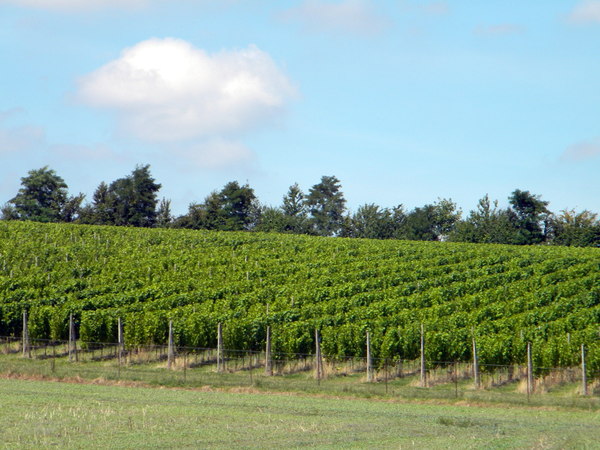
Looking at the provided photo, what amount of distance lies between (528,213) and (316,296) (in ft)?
215

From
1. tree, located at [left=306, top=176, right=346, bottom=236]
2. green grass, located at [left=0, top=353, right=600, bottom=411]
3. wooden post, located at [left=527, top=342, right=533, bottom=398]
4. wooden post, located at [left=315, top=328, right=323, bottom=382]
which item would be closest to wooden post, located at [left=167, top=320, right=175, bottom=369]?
green grass, located at [left=0, top=353, right=600, bottom=411]

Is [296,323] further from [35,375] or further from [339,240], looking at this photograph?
[339,240]

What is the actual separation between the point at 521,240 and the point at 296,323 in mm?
69566

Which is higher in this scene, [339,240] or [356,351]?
[339,240]

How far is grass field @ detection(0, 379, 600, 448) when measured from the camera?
Answer: 19375 mm

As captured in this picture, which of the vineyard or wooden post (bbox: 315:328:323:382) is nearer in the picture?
wooden post (bbox: 315:328:323:382)

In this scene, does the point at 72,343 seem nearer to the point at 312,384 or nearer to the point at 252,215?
the point at 312,384

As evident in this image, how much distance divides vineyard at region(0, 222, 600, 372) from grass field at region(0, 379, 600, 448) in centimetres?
894

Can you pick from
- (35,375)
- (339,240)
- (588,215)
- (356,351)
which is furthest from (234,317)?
(588,215)

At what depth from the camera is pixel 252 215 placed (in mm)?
126688

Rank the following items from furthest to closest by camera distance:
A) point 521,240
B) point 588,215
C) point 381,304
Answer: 1. point 588,215
2. point 521,240
3. point 381,304

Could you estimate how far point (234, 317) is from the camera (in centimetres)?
4303

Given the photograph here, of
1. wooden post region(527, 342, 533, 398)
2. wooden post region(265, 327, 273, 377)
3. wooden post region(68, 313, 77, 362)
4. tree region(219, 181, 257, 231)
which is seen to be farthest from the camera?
tree region(219, 181, 257, 231)

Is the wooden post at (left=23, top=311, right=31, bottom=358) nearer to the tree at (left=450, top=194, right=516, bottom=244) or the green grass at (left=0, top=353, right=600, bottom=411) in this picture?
the green grass at (left=0, top=353, right=600, bottom=411)
